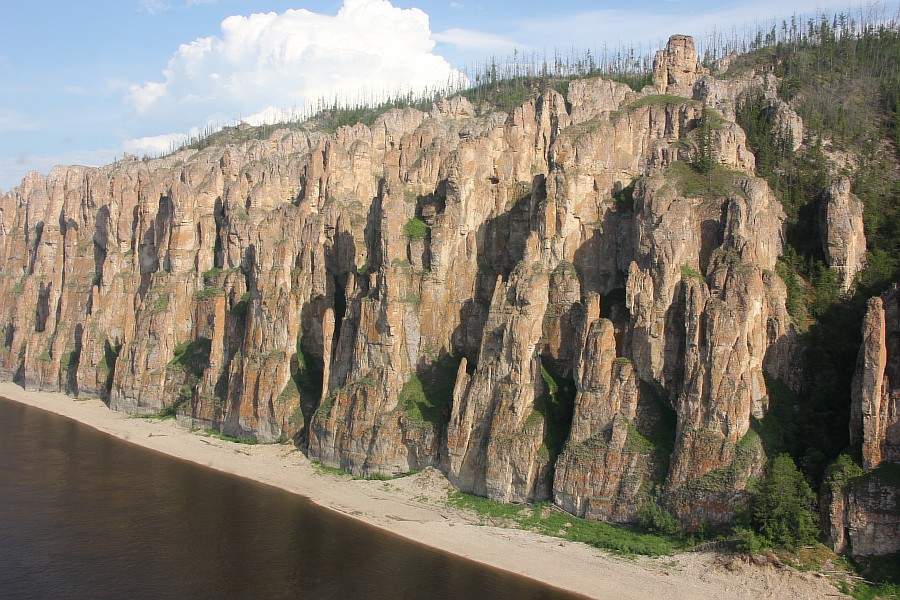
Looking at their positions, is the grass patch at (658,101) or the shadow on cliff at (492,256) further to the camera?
the grass patch at (658,101)

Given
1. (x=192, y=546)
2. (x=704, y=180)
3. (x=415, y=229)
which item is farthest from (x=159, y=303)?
(x=704, y=180)

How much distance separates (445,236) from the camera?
221 ft

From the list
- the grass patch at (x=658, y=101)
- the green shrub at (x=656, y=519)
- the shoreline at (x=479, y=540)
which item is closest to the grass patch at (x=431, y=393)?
the shoreline at (x=479, y=540)

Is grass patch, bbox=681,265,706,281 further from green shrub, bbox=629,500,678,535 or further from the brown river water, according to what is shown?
the brown river water

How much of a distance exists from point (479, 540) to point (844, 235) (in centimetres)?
3574

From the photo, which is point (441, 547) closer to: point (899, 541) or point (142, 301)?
point (899, 541)

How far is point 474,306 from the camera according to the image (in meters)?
67.7

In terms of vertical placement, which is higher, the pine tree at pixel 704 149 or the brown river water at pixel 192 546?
the pine tree at pixel 704 149

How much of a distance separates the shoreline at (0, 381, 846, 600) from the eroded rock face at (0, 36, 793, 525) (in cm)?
246

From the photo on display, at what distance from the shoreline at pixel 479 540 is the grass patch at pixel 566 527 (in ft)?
2.39

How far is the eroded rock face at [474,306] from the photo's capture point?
5069 centimetres

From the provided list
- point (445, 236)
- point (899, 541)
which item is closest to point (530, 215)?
point (445, 236)

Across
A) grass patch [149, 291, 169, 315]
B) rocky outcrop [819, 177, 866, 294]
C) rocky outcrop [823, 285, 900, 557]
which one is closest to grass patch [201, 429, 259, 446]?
grass patch [149, 291, 169, 315]

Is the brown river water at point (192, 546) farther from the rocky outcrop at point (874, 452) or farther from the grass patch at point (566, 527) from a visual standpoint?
the rocky outcrop at point (874, 452)
